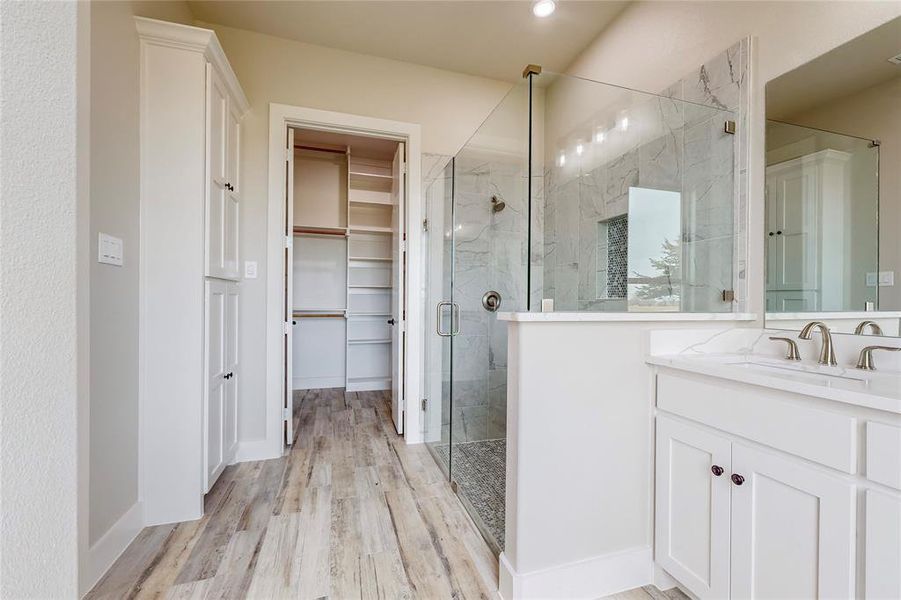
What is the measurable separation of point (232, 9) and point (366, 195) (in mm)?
1979

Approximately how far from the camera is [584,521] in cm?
130

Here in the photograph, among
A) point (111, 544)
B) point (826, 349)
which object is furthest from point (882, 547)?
point (111, 544)

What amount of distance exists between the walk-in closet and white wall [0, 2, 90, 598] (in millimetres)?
3553

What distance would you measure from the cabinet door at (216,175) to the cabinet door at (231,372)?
24 centimetres

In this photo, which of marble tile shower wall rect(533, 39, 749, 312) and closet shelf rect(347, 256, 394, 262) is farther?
closet shelf rect(347, 256, 394, 262)

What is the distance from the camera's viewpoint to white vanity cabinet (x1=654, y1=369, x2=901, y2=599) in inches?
32.4

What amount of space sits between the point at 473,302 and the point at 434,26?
70.8 inches

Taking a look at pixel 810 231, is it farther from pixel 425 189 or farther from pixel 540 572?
pixel 425 189

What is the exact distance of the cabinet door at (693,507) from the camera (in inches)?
44.8

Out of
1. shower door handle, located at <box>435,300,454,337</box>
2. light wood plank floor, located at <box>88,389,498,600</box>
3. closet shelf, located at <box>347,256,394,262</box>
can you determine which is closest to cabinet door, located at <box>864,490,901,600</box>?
light wood plank floor, located at <box>88,389,498,600</box>

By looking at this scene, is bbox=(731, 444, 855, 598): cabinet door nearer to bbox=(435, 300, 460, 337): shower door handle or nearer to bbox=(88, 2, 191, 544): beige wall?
bbox=(435, 300, 460, 337): shower door handle

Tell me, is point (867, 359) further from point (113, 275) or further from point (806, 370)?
point (113, 275)

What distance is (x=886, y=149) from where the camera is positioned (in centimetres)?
118

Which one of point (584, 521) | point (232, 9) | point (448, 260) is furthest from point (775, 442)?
point (232, 9)
